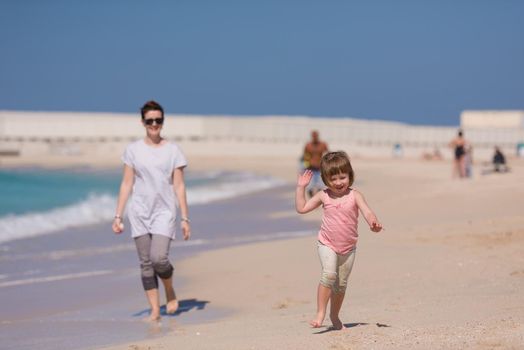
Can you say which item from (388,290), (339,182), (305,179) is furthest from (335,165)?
(388,290)

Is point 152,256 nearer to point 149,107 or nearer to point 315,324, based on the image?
point 149,107

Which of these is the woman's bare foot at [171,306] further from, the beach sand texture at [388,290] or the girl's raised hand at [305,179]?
the girl's raised hand at [305,179]

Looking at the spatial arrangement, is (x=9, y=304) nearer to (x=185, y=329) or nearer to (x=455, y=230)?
(x=185, y=329)

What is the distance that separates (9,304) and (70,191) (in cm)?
2022

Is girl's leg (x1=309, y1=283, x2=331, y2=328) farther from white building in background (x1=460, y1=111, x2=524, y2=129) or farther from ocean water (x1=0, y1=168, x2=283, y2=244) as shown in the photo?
white building in background (x1=460, y1=111, x2=524, y2=129)

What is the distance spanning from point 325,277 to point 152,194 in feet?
6.26

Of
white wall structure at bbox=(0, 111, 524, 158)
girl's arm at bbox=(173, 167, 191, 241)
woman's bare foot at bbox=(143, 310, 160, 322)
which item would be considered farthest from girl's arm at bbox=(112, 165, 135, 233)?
white wall structure at bbox=(0, 111, 524, 158)

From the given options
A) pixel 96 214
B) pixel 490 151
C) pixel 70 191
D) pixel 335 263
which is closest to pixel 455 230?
pixel 335 263

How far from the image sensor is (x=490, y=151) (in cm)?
6419

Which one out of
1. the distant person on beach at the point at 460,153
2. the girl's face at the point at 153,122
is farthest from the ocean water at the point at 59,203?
the girl's face at the point at 153,122

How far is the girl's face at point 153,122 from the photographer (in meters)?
7.26

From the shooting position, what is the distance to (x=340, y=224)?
231 inches

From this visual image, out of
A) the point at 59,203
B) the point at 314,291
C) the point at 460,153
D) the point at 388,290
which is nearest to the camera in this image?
the point at 388,290

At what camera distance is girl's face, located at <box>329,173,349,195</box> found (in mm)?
5809
